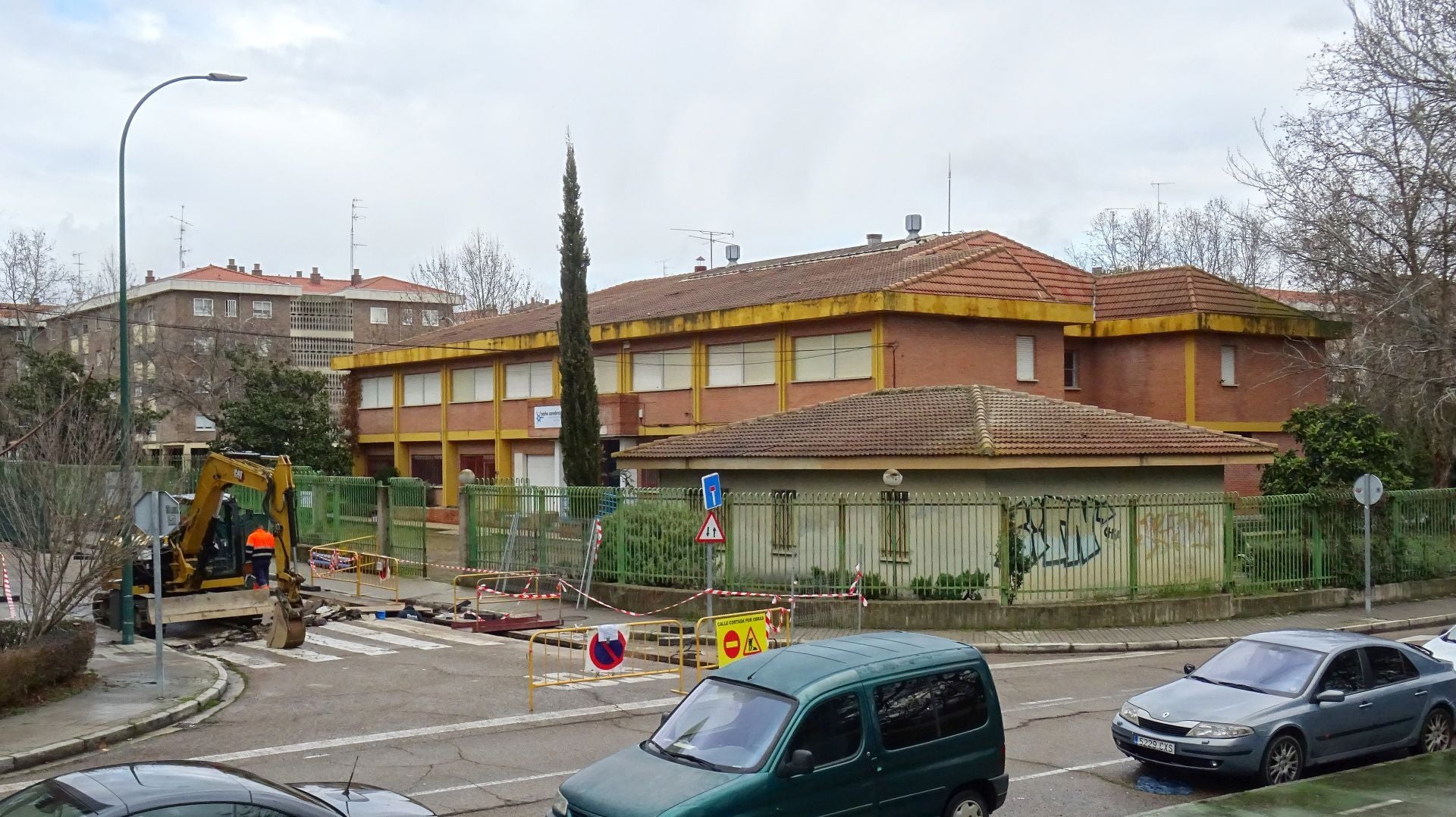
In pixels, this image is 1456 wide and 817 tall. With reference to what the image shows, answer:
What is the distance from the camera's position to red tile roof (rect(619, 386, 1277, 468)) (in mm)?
23219

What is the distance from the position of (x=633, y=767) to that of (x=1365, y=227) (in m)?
29.9

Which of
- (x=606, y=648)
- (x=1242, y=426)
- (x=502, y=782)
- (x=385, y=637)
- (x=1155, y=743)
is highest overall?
(x=1242, y=426)

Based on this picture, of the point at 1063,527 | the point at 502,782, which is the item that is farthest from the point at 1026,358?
the point at 502,782

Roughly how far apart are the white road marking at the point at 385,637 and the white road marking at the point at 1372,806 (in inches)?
552

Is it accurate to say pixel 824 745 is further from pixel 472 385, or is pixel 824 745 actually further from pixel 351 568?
pixel 472 385

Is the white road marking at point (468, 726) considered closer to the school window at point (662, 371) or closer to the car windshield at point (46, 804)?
the car windshield at point (46, 804)

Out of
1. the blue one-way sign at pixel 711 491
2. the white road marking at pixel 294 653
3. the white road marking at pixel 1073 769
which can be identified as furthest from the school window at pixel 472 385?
the white road marking at pixel 1073 769

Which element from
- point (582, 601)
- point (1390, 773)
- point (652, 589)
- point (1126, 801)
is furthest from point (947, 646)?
point (582, 601)

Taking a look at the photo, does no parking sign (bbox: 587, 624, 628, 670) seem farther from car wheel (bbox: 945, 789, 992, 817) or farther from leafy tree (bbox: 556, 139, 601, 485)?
leafy tree (bbox: 556, 139, 601, 485)

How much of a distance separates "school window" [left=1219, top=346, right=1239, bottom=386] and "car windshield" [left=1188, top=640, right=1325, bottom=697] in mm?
28595

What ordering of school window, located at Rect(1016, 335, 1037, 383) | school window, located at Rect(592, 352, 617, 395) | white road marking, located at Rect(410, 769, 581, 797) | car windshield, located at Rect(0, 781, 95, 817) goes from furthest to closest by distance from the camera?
school window, located at Rect(592, 352, 617, 395)
school window, located at Rect(1016, 335, 1037, 383)
white road marking, located at Rect(410, 769, 581, 797)
car windshield, located at Rect(0, 781, 95, 817)

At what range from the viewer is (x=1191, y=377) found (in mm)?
38250

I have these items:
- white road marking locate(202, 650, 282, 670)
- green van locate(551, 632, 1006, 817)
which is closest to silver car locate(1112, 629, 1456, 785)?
green van locate(551, 632, 1006, 817)

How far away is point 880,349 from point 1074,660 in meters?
14.7
